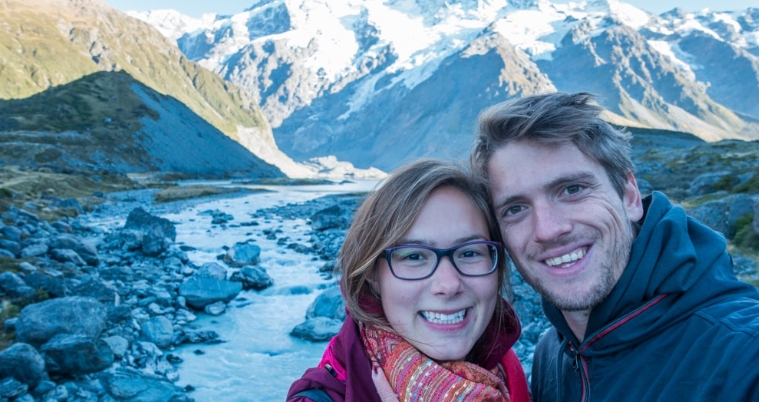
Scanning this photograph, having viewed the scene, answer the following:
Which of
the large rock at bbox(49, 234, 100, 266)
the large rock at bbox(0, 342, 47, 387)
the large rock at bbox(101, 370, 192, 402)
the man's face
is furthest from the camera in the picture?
the large rock at bbox(49, 234, 100, 266)

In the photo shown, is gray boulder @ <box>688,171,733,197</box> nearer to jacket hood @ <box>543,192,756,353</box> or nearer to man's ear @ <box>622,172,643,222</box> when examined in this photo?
man's ear @ <box>622,172,643,222</box>

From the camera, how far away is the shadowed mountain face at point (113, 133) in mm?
66188

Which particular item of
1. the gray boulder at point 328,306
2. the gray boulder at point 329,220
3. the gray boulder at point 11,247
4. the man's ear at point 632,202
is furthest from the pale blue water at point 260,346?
the gray boulder at point 329,220

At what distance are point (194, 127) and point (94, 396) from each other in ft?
365

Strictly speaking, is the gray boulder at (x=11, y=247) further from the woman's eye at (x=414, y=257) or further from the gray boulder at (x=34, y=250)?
the woman's eye at (x=414, y=257)

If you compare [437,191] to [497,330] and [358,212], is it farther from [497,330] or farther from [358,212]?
[497,330]

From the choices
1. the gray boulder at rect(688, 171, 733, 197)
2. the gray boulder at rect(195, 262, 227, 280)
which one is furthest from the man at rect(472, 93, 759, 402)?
the gray boulder at rect(688, 171, 733, 197)

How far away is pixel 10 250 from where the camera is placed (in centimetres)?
1209

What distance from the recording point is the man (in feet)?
6.15

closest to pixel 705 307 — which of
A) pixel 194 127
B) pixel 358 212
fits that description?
pixel 358 212

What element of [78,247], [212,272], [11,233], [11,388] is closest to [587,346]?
[11,388]

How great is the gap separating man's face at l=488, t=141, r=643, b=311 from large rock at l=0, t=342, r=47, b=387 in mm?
7099

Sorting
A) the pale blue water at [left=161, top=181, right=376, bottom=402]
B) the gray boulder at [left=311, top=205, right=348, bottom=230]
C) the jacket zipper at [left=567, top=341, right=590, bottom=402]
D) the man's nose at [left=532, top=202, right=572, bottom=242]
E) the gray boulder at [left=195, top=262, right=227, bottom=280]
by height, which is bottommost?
the gray boulder at [left=311, top=205, right=348, bottom=230]

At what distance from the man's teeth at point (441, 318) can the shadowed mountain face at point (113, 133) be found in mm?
68412
